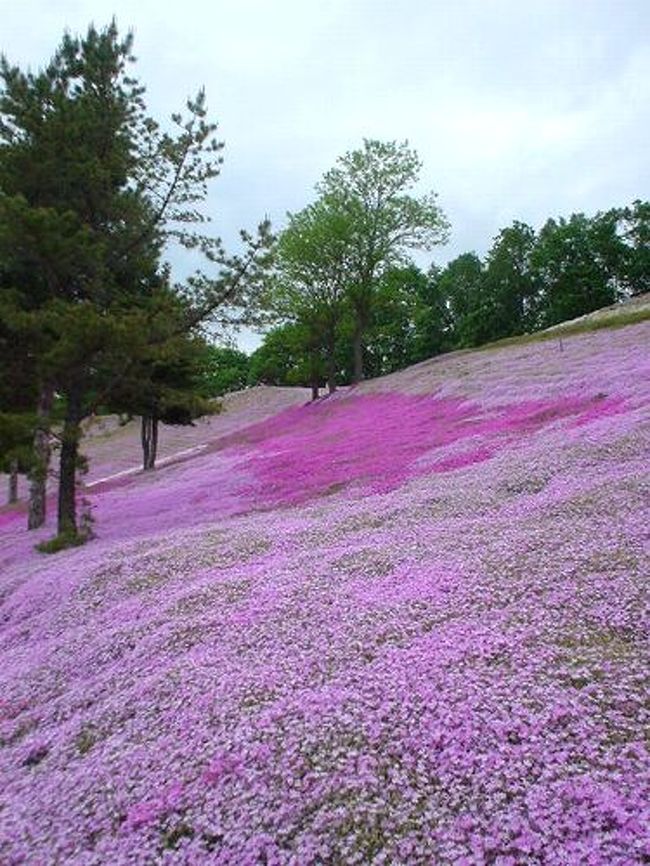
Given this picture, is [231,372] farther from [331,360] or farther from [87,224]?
[87,224]

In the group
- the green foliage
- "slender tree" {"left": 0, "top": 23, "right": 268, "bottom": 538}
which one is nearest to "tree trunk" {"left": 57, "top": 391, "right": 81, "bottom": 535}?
"slender tree" {"left": 0, "top": 23, "right": 268, "bottom": 538}

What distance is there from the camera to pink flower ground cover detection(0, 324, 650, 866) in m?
5.18

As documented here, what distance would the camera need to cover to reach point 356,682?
23.3 ft

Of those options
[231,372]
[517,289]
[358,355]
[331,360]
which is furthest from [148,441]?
[231,372]

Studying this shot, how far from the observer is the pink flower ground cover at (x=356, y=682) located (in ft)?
17.0

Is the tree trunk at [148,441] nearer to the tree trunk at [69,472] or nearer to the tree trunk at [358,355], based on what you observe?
the tree trunk at [358,355]

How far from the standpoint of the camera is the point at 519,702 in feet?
20.4

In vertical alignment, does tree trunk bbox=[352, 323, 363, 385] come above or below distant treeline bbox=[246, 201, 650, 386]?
below

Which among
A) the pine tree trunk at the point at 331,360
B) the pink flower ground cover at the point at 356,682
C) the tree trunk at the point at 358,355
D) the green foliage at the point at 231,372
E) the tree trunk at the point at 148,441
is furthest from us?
the green foliage at the point at 231,372

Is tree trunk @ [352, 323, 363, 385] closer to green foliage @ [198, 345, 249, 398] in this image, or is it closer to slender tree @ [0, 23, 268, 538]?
slender tree @ [0, 23, 268, 538]

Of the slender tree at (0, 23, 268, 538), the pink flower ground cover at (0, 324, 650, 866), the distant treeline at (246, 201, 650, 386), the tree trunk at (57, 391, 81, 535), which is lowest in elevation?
the pink flower ground cover at (0, 324, 650, 866)

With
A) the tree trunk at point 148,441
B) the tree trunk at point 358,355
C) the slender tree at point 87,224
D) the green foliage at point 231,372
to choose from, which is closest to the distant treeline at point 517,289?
the green foliage at point 231,372

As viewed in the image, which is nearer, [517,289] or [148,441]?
[148,441]

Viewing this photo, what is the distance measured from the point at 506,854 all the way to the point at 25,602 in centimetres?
1137
